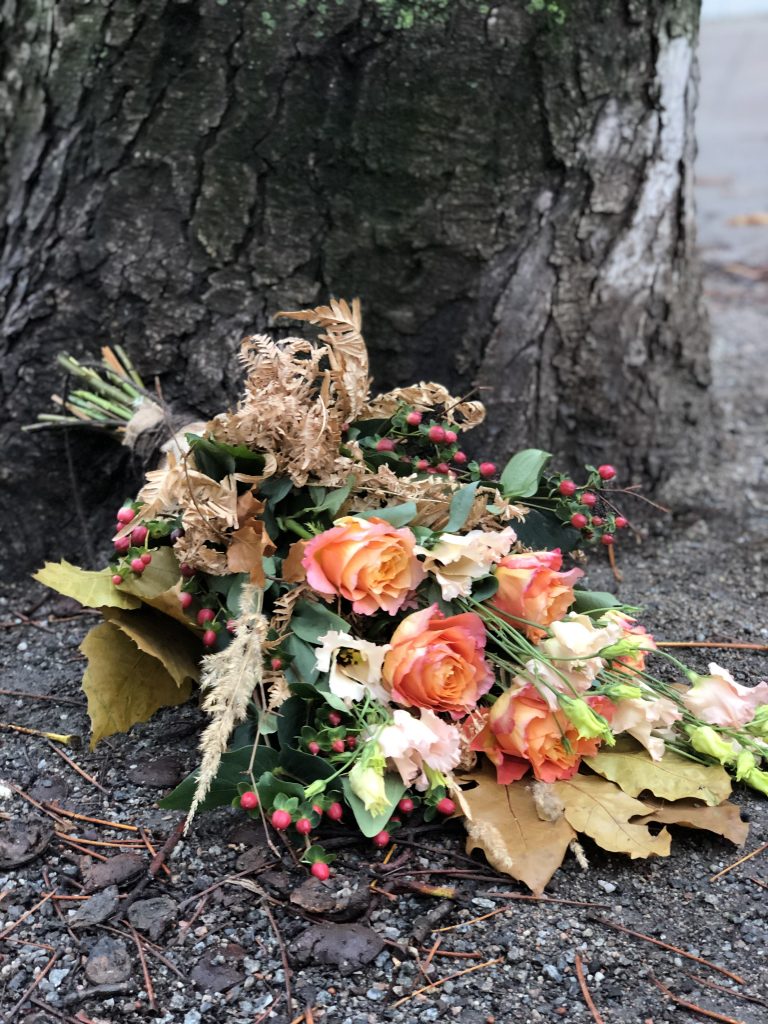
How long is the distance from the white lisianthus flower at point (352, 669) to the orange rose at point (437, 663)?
18 mm

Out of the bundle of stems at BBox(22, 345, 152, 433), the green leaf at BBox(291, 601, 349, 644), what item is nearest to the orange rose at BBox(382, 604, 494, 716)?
the green leaf at BBox(291, 601, 349, 644)

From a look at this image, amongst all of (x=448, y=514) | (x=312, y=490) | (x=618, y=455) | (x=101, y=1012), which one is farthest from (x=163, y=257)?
(x=101, y=1012)

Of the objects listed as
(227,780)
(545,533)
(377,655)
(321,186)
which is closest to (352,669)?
(377,655)

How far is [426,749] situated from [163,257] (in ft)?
5.10

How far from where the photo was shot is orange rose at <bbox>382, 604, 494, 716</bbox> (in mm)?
1834

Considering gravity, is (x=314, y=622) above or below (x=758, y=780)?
above

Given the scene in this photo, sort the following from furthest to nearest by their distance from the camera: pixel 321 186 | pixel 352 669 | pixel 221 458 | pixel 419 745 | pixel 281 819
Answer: pixel 321 186, pixel 221 458, pixel 352 669, pixel 419 745, pixel 281 819

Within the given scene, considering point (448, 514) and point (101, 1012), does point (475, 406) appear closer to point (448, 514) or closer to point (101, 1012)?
point (448, 514)

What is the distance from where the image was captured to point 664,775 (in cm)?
193

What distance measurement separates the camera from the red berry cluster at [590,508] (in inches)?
86.7

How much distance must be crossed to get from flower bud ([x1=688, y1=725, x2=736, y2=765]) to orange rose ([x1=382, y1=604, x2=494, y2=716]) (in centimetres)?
40

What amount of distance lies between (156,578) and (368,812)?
0.63m

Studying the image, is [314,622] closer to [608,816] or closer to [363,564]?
[363,564]

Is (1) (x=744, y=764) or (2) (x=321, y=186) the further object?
(2) (x=321, y=186)
